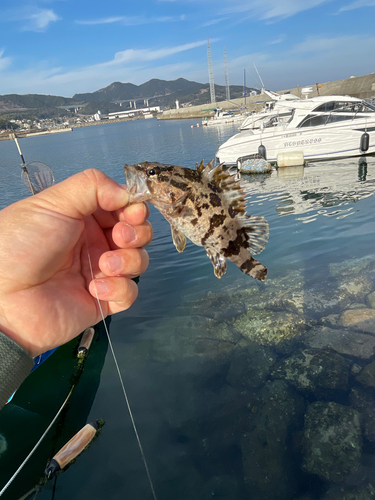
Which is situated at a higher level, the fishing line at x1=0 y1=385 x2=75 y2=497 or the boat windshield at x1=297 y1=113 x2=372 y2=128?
the boat windshield at x1=297 y1=113 x2=372 y2=128

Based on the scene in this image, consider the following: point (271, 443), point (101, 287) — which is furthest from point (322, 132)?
point (101, 287)

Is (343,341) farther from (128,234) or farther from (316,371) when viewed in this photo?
(128,234)

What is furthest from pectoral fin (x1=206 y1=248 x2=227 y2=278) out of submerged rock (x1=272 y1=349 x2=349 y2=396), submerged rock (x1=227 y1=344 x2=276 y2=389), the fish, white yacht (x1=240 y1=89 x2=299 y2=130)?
white yacht (x1=240 y1=89 x2=299 y2=130)

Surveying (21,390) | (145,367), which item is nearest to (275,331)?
(145,367)

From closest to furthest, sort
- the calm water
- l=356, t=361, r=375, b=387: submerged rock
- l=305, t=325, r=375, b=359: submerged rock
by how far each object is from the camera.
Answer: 1. the calm water
2. l=356, t=361, r=375, b=387: submerged rock
3. l=305, t=325, r=375, b=359: submerged rock

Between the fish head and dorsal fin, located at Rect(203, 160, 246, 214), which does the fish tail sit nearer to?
dorsal fin, located at Rect(203, 160, 246, 214)

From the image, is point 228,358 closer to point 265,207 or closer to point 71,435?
point 71,435
